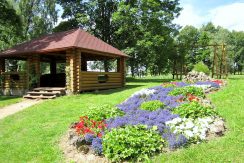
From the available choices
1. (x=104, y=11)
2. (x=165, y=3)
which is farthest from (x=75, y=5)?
(x=165, y=3)

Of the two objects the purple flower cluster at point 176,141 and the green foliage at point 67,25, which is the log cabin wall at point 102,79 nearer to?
the purple flower cluster at point 176,141

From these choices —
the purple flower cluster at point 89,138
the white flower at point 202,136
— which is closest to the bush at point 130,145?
the purple flower cluster at point 89,138

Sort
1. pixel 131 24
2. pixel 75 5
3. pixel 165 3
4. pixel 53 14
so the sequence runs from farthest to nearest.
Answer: pixel 53 14 < pixel 75 5 < pixel 165 3 < pixel 131 24

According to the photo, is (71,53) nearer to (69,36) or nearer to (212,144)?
(69,36)

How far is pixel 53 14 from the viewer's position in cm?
4128

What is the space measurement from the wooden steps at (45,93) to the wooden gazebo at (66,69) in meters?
0.59

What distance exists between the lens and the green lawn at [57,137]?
19.1 feet

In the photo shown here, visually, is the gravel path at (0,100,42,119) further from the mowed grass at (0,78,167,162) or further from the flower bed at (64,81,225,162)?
the flower bed at (64,81,225,162)

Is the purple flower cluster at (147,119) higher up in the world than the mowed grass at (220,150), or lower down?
higher up

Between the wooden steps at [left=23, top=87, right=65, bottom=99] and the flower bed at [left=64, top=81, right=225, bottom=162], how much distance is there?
9226 mm

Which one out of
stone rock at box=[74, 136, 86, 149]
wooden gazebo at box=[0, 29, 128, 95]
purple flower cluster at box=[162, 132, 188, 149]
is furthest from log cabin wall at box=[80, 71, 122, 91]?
purple flower cluster at box=[162, 132, 188, 149]

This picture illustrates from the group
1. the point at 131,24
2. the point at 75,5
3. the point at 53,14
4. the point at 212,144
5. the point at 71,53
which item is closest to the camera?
the point at 212,144

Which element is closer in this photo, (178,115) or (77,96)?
(178,115)

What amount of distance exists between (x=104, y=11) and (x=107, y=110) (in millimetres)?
28931
